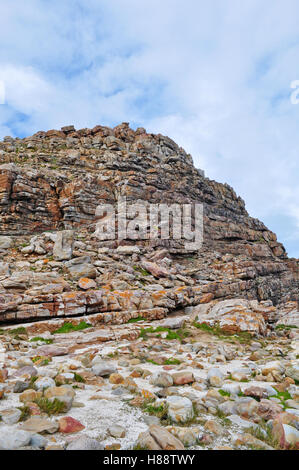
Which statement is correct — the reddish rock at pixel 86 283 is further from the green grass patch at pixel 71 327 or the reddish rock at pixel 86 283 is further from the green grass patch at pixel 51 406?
the green grass patch at pixel 51 406

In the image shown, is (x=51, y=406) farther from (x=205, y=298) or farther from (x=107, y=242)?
(x=107, y=242)

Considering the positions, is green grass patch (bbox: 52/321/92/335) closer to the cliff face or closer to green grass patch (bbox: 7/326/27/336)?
the cliff face

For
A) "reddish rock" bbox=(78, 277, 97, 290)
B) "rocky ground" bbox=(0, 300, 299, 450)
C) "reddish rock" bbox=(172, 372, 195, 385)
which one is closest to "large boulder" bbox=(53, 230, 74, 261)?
"reddish rock" bbox=(78, 277, 97, 290)

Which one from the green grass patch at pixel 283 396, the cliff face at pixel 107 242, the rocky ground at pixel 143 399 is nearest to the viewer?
the rocky ground at pixel 143 399

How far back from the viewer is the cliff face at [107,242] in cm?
1477

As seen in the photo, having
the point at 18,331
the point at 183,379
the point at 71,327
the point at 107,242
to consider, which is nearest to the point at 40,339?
the point at 18,331

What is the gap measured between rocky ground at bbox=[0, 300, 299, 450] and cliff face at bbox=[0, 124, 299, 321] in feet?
14.1

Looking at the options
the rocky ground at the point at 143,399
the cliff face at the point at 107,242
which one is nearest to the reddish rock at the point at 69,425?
the rocky ground at the point at 143,399

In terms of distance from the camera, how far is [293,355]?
34.2ft

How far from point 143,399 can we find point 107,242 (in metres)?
20.4

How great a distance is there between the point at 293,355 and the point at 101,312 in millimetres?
9440

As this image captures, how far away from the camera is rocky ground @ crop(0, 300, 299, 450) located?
351 centimetres

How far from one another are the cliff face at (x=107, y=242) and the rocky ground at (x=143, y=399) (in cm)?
429

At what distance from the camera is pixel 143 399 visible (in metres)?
4.99
